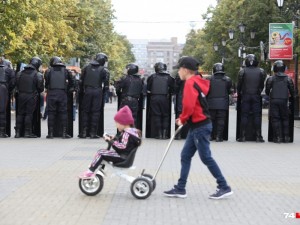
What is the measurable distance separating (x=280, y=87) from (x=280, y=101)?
1.13 feet

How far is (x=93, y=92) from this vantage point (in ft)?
52.0

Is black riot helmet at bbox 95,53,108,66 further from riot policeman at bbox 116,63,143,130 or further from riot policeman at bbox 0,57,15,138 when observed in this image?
riot policeman at bbox 0,57,15,138

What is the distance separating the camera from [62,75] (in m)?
15.8

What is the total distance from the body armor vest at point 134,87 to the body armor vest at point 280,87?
336 cm

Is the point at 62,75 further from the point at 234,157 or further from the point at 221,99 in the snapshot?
the point at 234,157

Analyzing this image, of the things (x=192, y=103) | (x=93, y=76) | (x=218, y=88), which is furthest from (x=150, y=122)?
(x=192, y=103)

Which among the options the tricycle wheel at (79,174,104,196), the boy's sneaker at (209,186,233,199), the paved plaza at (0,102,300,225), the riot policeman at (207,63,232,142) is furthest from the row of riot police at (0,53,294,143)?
the tricycle wheel at (79,174,104,196)

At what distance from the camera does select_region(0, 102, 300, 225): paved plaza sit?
689cm

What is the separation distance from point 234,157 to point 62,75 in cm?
528

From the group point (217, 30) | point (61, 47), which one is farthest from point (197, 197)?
point (217, 30)

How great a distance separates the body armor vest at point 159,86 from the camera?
632 inches

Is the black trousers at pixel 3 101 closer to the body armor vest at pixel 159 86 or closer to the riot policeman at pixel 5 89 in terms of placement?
the riot policeman at pixel 5 89

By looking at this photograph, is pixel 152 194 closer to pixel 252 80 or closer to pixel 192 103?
pixel 192 103

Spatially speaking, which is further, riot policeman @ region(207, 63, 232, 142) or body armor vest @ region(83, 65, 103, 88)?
body armor vest @ region(83, 65, 103, 88)
